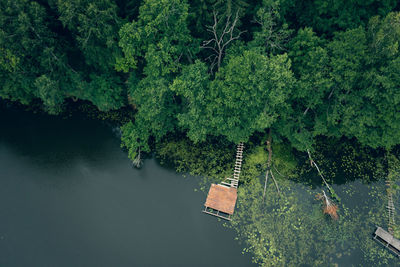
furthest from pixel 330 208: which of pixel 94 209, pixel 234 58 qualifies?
pixel 94 209

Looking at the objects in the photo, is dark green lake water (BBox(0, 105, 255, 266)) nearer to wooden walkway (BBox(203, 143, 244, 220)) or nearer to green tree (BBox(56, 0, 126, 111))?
wooden walkway (BBox(203, 143, 244, 220))

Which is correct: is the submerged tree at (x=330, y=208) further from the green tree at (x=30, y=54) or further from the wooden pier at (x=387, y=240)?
the green tree at (x=30, y=54)

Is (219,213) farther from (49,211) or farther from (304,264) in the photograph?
(49,211)

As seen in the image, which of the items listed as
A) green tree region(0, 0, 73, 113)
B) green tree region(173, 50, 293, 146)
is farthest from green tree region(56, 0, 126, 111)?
green tree region(173, 50, 293, 146)

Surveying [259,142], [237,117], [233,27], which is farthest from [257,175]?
[233,27]

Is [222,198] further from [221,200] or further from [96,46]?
[96,46]

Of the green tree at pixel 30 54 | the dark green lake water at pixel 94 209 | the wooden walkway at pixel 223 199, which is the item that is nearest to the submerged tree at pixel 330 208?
the wooden walkway at pixel 223 199
